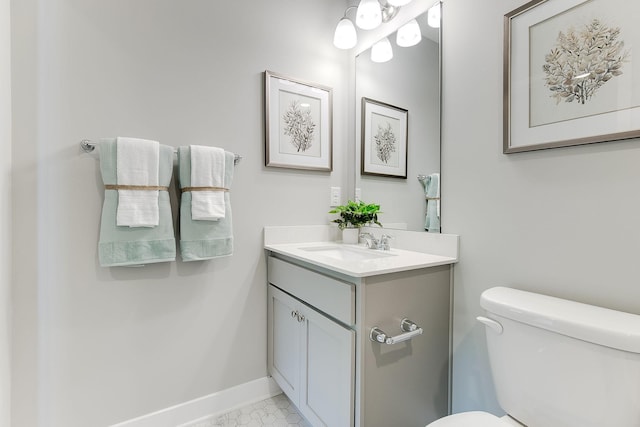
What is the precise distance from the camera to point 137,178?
120 cm

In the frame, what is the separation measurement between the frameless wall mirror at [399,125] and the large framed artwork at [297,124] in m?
0.21

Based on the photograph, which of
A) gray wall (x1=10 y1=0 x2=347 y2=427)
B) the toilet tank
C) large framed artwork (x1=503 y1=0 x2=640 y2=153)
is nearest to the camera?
the toilet tank

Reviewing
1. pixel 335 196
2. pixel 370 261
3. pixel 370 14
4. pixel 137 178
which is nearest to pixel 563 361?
pixel 370 261

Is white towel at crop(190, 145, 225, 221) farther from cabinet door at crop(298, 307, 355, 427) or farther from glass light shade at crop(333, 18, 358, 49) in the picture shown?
glass light shade at crop(333, 18, 358, 49)

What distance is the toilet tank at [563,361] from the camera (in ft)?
2.30

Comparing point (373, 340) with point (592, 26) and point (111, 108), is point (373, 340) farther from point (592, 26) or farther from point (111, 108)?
point (111, 108)

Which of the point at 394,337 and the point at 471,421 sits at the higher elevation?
the point at 394,337

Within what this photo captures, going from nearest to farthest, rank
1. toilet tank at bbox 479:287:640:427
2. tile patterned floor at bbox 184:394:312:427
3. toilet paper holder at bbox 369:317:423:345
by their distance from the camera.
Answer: toilet tank at bbox 479:287:640:427 < toilet paper holder at bbox 369:317:423:345 < tile patterned floor at bbox 184:394:312:427

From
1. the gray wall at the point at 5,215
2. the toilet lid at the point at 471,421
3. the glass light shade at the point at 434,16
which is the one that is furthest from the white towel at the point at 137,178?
the glass light shade at the point at 434,16

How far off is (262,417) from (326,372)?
23.7 inches

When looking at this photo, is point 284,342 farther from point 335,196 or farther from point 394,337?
point 335,196

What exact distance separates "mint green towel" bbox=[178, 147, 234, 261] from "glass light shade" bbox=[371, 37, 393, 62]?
1030 millimetres

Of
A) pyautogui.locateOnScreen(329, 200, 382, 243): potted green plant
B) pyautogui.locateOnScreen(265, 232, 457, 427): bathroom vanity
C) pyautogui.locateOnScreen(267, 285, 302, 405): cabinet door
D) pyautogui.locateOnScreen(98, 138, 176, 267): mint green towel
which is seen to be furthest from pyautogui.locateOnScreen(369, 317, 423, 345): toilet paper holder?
pyautogui.locateOnScreen(98, 138, 176, 267): mint green towel

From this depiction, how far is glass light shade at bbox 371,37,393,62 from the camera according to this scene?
1.61 meters
